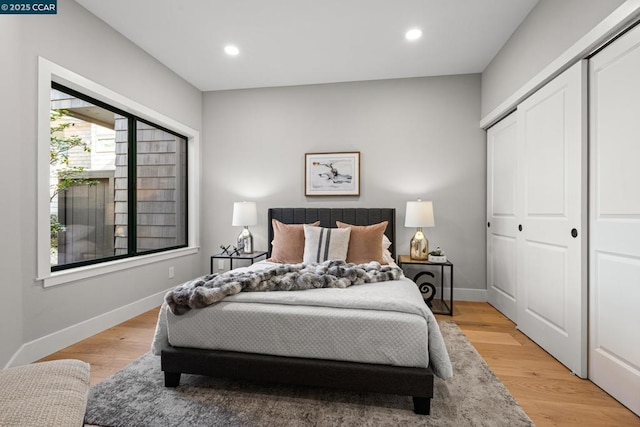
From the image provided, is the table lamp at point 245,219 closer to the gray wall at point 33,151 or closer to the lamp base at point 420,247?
the gray wall at point 33,151

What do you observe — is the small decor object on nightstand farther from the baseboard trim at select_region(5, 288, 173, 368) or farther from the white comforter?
the baseboard trim at select_region(5, 288, 173, 368)

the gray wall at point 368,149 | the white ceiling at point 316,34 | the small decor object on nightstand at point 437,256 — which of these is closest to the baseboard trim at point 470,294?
the gray wall at point 368,149

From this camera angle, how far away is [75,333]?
2.62 m

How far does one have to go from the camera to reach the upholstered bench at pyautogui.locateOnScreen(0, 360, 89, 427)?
33.1 inches

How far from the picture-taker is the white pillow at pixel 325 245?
125 inches

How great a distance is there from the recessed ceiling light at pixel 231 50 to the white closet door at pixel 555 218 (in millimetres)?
2806

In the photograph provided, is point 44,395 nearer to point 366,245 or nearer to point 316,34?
point 366,245

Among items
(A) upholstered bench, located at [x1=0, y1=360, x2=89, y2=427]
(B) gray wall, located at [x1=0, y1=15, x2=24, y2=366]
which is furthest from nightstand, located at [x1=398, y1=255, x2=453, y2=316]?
(B) gray wall, located at [x1=0, y1=15, x2=24, y2=366]

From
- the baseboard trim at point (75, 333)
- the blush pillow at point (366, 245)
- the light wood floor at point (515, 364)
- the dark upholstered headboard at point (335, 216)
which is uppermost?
the dark upholstered headboard at point (335, 216)

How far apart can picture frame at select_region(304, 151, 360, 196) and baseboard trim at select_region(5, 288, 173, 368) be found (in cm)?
229

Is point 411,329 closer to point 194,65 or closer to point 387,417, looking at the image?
point 387,417

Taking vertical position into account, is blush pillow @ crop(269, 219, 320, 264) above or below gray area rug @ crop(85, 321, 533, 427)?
above

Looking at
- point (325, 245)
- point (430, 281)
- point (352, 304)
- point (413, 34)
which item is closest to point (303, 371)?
point (352, 304)

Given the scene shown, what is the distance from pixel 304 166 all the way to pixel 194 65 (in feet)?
5.61
